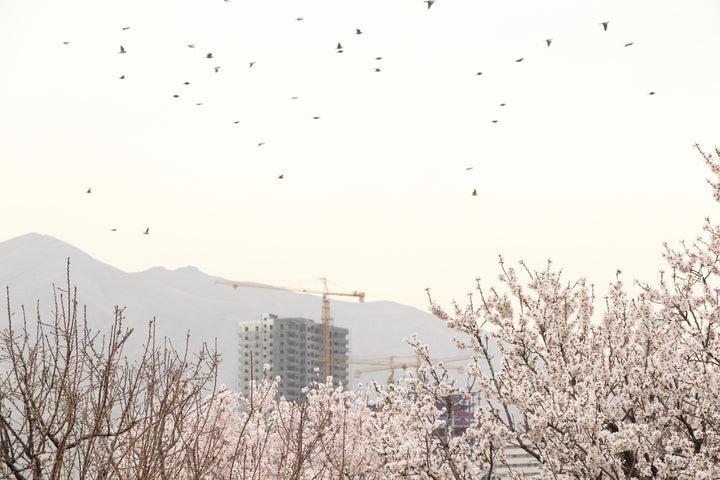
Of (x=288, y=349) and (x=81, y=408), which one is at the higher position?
(x=288, y=349)

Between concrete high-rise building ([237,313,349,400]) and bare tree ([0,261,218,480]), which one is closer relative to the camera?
bare tree ([0,261,218,480])

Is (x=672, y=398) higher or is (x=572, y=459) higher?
(x=672, y=398)

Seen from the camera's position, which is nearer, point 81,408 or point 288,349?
point 81,408

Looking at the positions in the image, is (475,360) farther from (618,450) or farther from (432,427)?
(618,450)

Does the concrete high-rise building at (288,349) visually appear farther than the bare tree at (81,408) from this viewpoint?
Yes

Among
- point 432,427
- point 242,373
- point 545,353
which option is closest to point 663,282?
point 545,353

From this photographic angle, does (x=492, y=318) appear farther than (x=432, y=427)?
Yes

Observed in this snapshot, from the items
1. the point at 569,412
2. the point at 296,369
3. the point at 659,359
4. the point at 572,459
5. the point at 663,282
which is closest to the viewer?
the point at 569,412

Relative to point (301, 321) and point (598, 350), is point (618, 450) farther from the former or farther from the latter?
point (301, 321)

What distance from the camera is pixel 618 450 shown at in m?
8.45

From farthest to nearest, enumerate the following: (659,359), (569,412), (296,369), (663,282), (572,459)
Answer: (296,369)
(663,282)
(659,359)
(572,459)
(569,412)

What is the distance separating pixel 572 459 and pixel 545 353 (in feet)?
6.53

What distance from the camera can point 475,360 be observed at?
1021cm

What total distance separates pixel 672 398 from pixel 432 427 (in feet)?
11.4
